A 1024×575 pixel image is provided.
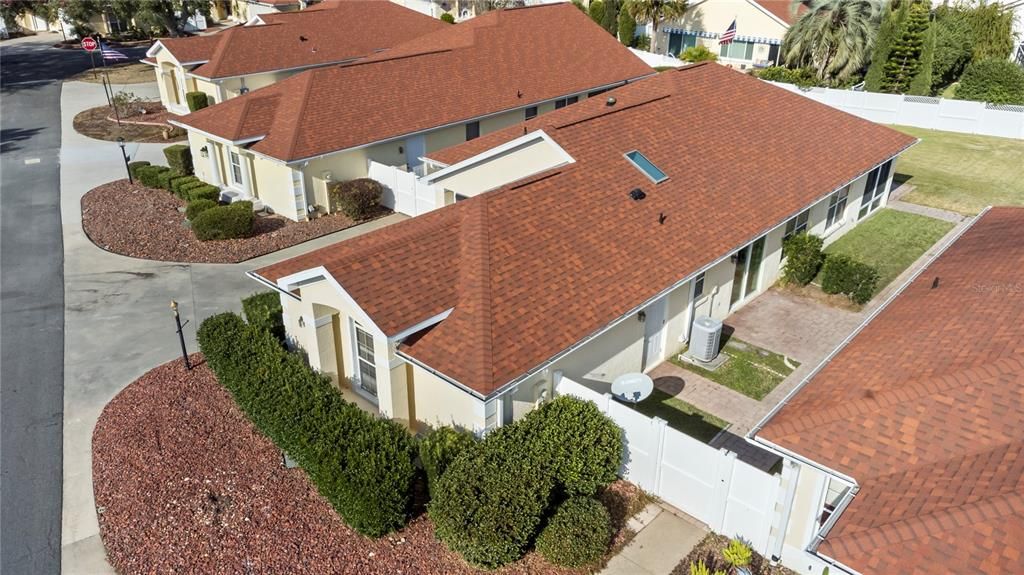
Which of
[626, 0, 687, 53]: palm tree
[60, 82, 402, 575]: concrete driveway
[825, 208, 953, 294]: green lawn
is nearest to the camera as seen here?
[60, 82, 402, 575]: concrete driveway

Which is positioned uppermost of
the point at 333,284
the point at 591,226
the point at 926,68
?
the point at 333,284

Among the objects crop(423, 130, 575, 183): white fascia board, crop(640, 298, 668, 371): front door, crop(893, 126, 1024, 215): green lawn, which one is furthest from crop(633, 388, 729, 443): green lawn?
crop(893, 126, 1024, 215): green lawn

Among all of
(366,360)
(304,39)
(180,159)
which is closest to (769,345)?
(366,360)

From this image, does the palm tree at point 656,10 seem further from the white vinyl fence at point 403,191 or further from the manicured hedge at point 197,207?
the manicured hedge at point 197,207

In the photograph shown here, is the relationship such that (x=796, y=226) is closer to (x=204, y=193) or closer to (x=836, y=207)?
(x=836, y=207)

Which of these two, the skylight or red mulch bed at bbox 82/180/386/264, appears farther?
red mulch bed at bbox 82/180/386/264

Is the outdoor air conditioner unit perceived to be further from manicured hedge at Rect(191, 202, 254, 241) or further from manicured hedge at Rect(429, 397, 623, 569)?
manicured hedge at Rect(191, 202, 254, 241)

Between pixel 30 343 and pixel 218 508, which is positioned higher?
pixel 218 508
